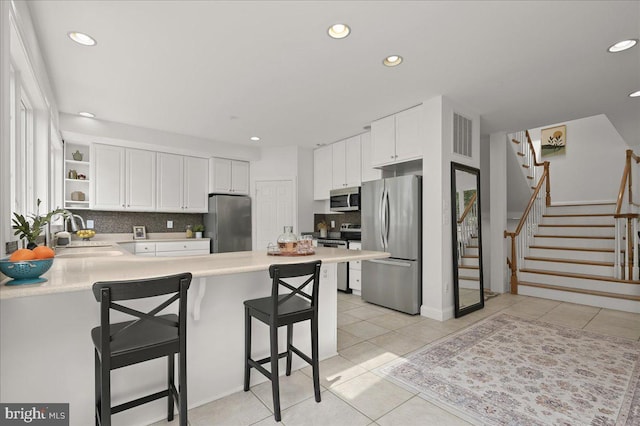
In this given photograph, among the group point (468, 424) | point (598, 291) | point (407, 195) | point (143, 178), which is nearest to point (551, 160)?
point (598, 291)

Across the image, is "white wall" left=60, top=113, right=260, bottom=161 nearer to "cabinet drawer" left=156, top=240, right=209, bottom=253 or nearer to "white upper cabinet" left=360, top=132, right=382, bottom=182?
"cabinet drawer" left=156, top=240, right=209, bottom=253

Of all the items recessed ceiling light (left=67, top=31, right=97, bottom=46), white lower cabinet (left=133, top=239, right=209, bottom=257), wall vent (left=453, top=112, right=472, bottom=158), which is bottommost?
white lower cabinet (left=133, top=239, right=209, bottom=257)

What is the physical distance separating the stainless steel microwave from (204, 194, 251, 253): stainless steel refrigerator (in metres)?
1.62

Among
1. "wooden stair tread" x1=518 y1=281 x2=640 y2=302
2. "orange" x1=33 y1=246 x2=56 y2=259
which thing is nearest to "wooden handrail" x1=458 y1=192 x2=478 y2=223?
"wooden stair tread" x1=518 y1=281 x2=640 y2=302

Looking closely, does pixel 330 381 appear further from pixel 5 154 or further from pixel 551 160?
pixel 551 160

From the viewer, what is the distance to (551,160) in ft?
22.6

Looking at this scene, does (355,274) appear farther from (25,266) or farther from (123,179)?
(25,266)

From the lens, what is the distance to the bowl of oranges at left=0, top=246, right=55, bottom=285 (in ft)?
4.07

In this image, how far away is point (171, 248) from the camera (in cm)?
497

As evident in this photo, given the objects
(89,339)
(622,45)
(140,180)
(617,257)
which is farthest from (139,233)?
(617,257)

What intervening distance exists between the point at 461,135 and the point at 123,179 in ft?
16.2

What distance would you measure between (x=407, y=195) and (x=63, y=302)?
3.31m

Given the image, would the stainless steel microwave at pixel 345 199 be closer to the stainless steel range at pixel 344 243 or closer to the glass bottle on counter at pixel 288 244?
the stainless steel range at pixel 344 243

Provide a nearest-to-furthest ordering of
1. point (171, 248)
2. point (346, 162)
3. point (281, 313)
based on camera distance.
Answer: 1. point (281, 313)
2. point (171, 248)
3. point (346, 162)
